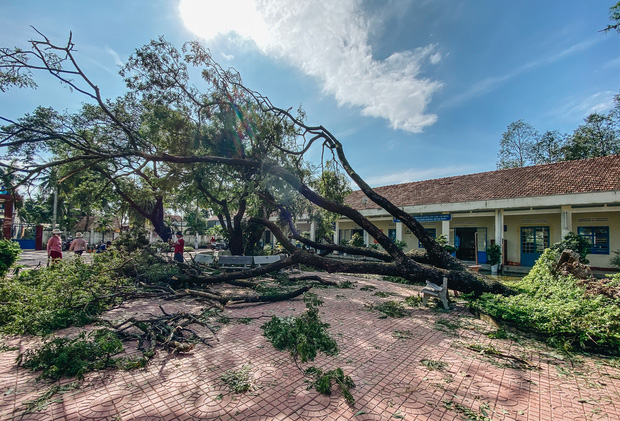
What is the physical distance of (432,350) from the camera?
385cm

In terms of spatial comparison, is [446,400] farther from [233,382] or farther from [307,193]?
[307,193]

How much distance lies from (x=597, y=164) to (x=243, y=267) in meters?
16.6

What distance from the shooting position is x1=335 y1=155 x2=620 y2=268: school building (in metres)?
12.2

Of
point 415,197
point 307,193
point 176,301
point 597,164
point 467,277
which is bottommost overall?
point 176,301

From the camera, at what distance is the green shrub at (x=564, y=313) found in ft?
12.3

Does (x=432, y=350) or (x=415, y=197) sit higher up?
(x=415, y=197)

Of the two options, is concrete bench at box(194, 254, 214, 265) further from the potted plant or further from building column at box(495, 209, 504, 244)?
building column at box(495, 209, 504, 244)

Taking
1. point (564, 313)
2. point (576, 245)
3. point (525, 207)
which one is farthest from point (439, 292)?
point (525, 207)

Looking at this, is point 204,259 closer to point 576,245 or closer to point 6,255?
point 6,255

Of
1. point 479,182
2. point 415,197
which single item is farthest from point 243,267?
point 479,182

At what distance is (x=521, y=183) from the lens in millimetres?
14062

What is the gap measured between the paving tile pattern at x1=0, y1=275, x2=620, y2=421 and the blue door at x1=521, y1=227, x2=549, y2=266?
1318 centimetres

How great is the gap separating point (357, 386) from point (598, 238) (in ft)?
54.4

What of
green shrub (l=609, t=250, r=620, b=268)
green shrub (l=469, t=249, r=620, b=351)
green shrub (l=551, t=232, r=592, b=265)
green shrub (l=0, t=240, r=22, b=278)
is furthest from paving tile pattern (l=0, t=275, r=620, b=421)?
green shrub (l=609, t=250, r=620, b=268)
